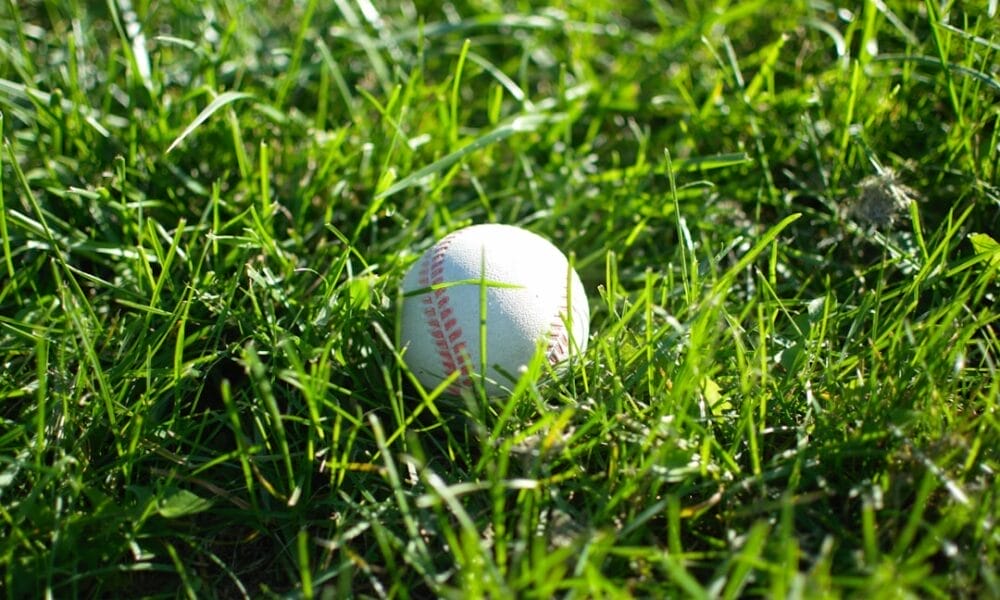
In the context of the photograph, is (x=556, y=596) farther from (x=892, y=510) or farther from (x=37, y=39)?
(x=37, y=39)

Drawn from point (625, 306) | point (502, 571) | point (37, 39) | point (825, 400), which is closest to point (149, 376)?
point (502, 571)

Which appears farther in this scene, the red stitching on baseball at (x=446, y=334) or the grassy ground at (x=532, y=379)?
the red stitching on baseball at (x=446, y=334)

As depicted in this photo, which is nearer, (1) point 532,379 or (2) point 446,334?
(1) point 532,379

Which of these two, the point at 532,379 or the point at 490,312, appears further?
the point at 490,312

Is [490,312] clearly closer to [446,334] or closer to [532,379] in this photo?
[446,334]

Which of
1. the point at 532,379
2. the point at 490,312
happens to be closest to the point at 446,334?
the point at 490,312
